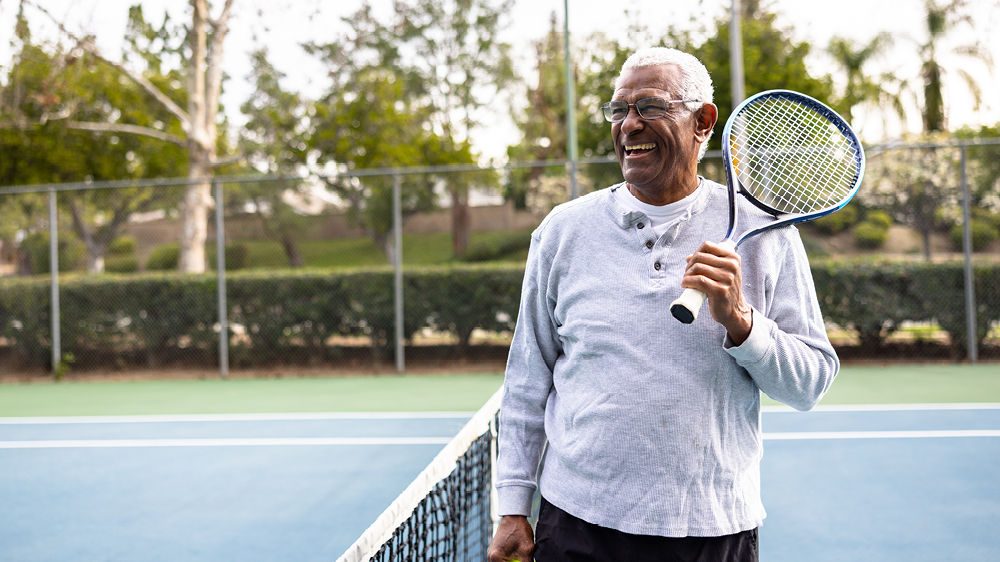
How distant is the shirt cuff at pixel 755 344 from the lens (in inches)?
51.8

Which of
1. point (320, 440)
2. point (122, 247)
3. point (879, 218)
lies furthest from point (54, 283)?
point (879, 218)

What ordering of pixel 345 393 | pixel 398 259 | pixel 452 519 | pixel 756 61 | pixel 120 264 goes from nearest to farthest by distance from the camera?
1. pixel 452 519
2. pixel 345 393
3. pixel 398 259
4. pixel 120 264
5. pixel 756 61

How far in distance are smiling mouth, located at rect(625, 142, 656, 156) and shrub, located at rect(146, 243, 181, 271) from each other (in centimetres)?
940

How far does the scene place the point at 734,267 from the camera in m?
1.30

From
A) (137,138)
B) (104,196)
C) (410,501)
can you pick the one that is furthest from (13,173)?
(410,501)

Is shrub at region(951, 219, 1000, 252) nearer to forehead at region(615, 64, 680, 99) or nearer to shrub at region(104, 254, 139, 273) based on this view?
forehead at region(615, 64, 680, 99)

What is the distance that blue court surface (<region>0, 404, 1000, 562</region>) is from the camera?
367 centimetres

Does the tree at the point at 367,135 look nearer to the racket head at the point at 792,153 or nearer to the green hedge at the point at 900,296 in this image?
the green hedge at the point at 900,296

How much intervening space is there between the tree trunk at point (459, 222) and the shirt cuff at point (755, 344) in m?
7.89

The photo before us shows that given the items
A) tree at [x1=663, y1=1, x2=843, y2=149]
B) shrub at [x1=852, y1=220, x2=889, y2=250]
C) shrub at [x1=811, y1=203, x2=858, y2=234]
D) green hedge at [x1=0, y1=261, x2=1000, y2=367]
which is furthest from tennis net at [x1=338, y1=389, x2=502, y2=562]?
tree at [x1=663, y1=1, x2=843, y2=149]

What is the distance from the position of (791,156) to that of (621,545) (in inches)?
44.2

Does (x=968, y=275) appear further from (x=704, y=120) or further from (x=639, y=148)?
(x=639, y=148)

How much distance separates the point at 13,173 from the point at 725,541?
18.9 m

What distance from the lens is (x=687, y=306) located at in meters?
1.29
